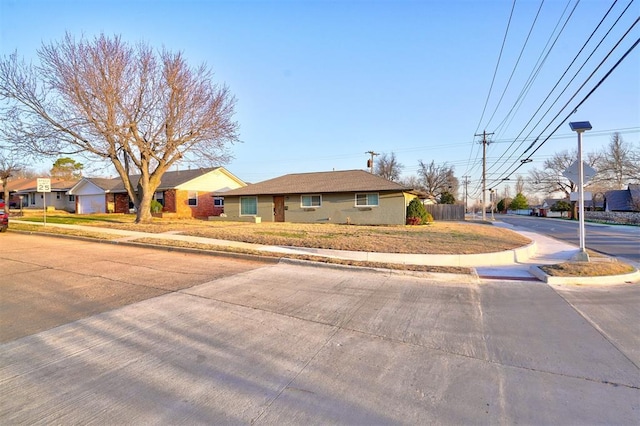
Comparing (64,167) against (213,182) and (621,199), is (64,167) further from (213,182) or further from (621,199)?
(621,199)

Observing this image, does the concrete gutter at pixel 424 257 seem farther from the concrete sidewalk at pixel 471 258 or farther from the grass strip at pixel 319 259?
the grass strip at pixel 319 259

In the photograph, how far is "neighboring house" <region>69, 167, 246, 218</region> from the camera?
93.2 feet

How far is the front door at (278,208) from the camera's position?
24.3 m

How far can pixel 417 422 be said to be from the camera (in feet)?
8.43

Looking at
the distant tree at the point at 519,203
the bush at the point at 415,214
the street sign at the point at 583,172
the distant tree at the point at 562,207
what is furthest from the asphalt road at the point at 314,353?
the distant tree at the point at 519,203

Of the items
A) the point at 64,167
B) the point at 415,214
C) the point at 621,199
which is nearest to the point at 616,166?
the point at 621,199

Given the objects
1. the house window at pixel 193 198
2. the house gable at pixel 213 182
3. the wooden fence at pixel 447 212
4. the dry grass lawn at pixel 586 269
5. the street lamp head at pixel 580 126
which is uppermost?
the house gable at pixel 213 182

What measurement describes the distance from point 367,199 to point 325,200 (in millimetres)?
2977

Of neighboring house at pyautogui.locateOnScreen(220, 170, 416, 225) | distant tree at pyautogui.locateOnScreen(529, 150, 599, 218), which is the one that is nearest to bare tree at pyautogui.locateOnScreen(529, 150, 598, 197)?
distant tree at pyautogui.locateOnScreen(529, 150, 599, 218)

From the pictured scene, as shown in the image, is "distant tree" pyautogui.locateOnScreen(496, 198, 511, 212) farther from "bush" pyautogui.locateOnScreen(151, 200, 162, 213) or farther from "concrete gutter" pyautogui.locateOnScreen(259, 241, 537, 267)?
"concrete gutter" pyautogui.locateOnScreen(259, 241, 537, 267)

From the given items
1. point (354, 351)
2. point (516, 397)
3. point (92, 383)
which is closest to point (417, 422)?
point (516, 397)

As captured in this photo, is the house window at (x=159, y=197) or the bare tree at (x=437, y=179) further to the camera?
the bare tree at (x=437, y=179)

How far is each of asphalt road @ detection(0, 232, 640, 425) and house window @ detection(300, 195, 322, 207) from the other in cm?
1633

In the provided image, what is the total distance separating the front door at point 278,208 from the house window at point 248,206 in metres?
1.66
